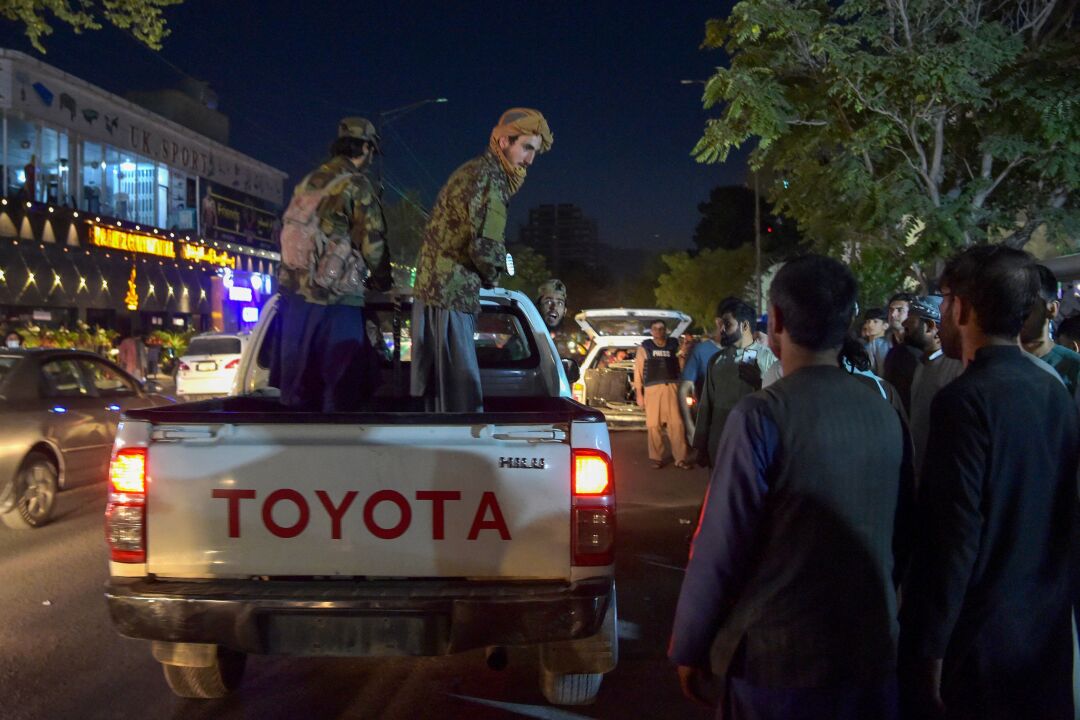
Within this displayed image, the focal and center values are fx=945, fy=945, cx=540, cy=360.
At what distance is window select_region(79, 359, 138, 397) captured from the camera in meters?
9.34

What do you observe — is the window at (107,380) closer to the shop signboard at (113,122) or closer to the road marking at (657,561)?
the road marking at (657,561)

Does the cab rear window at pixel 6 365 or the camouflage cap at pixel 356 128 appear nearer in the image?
the camouflage cap at pixel 356 128

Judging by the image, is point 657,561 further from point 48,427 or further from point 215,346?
point 215,346

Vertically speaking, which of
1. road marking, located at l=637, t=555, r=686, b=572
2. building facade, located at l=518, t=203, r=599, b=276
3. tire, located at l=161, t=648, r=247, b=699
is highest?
building facade, located at l=518, t=203, r=599, b=276

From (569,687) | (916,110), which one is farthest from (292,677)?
(916,110)

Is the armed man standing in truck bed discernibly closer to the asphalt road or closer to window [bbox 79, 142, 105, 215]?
the asphalt road

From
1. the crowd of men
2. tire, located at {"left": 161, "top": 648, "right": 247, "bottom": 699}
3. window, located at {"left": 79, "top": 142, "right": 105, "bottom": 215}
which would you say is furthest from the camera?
window, located at {"left": 79, "top": 142, "right": 105, "bottom": 215}

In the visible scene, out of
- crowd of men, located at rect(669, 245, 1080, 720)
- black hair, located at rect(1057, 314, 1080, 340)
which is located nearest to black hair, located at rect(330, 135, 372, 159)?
crowd of men, located at rect(669, 245, 1080, 720)

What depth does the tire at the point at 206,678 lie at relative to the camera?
422cm

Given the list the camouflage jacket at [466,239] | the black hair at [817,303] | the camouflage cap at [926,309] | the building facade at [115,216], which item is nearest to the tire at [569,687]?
the camouflage jacket at [466,239]

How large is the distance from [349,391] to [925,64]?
9.27 meters

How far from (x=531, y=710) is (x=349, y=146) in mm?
3001

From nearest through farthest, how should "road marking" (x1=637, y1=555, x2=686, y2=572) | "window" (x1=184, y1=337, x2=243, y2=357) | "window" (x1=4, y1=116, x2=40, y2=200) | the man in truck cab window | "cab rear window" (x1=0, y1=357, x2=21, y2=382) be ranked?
1. the man in truck cab window
2. "road marking" (x1=637, y1=555, x2=686, y2=572)
3. "cab rear window" (x1=0, y1=357, x2=21, y2=382)
4. "window" (x1=184, y1=337, x2=243, y2=357)
5. "window" (x1=4, y1=116, x2=40, y2=200)

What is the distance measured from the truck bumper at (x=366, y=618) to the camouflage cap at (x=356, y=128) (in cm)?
253
